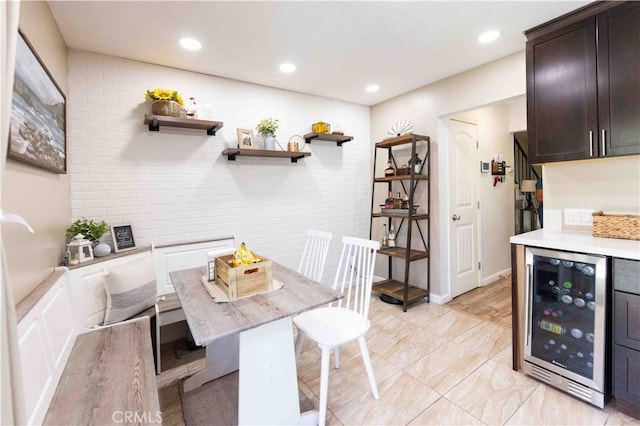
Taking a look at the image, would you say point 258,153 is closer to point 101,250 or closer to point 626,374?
point 101,250

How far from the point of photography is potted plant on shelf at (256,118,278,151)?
3.00 m

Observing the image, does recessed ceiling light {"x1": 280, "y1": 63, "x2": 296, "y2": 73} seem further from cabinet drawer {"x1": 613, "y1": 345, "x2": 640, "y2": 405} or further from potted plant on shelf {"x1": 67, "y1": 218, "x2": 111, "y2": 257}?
cabinet drawer {"x1": 613, "y1": 345, "x2": 640, "y2": 405}

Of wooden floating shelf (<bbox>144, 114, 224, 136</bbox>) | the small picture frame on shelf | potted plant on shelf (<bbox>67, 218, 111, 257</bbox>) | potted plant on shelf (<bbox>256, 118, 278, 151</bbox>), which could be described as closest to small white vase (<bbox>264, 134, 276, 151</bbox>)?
potted plant on shelf (<bbox>256, 118, 278, 151</bbox>)

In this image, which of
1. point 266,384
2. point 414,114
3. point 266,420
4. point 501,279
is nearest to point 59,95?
point 266,384

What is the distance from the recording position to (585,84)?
1964 millimetres

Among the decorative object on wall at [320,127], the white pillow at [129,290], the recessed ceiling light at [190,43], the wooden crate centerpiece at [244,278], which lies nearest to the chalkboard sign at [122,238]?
the white pillow at [129,290]

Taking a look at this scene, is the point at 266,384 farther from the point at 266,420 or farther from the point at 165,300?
the point at 165,300

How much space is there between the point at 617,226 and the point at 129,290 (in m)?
3.38

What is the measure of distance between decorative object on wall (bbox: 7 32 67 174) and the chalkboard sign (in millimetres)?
600

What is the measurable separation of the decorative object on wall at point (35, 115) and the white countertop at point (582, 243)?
9.40 feet

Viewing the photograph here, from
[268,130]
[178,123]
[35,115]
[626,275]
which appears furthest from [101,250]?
[626,275]

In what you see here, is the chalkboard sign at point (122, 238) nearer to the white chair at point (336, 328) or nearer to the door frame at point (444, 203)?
the white chair at point (336, 328)

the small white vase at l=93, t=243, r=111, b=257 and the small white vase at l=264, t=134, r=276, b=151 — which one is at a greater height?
the small white vase at l=264, t=134, r=276, b=151

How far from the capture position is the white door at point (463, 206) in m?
3.37
